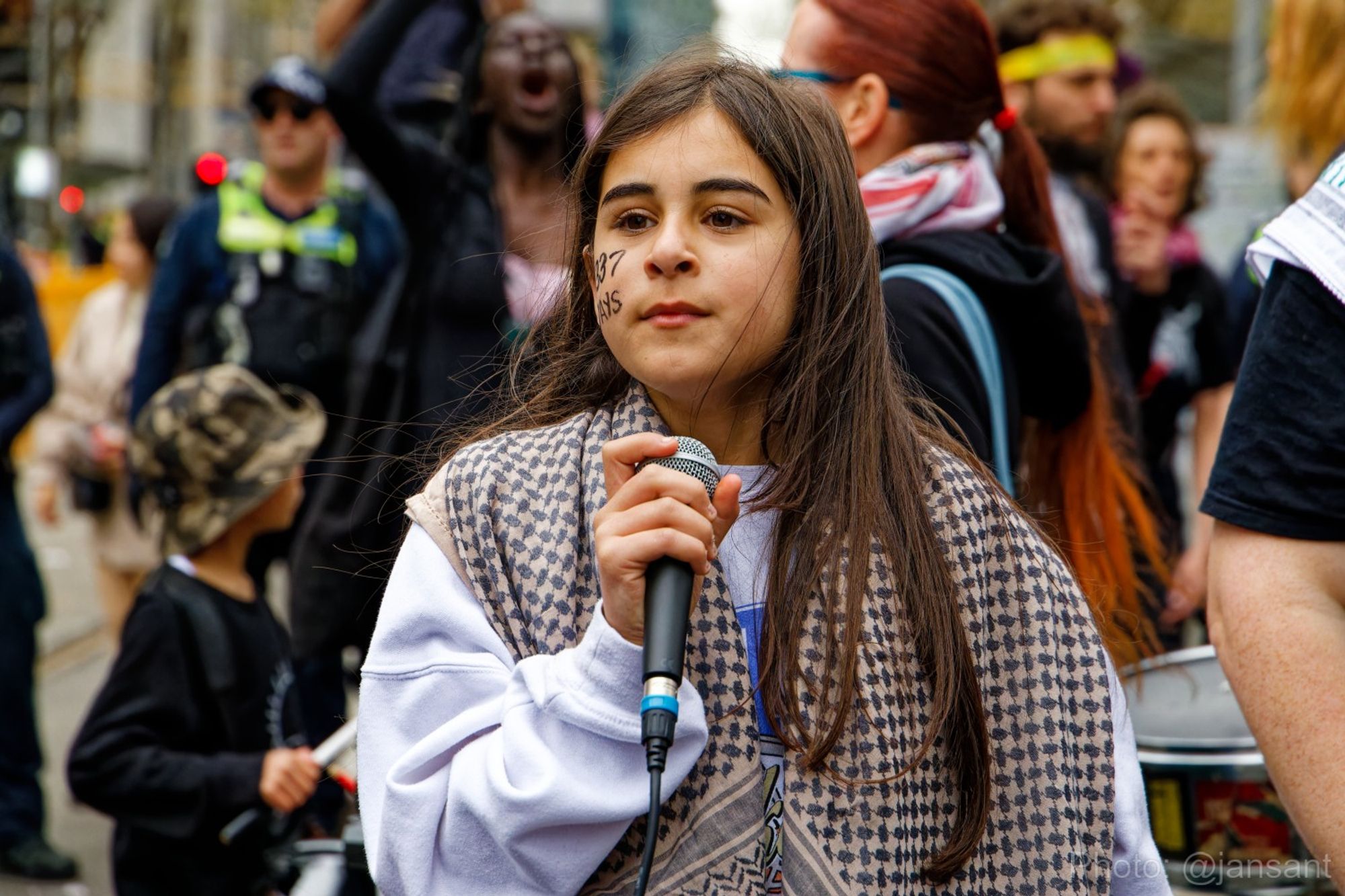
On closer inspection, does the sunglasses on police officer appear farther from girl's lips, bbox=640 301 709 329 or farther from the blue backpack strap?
girl's lips, bbox=640 301 709 329

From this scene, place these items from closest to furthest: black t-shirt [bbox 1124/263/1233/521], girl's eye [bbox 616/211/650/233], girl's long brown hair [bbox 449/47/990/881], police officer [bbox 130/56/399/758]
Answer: girl's long brown hair [bbox 449/47/990/881]
girl's eye [bbox 616/211/650/233]
black t-shirt [bbox 1124/263/1233/521]
police officer [bbox 130/56/399/758]

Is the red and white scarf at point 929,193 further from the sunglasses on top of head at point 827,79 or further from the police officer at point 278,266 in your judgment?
the police officer at point 278,266

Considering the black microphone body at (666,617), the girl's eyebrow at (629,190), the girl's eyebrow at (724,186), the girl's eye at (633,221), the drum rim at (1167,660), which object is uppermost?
the girl's eyebrow at (724,186)

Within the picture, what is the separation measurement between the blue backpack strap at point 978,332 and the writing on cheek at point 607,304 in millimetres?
812

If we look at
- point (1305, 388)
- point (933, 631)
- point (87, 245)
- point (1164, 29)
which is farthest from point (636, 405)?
point (87, 245)

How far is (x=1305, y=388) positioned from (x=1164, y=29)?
1927 cm

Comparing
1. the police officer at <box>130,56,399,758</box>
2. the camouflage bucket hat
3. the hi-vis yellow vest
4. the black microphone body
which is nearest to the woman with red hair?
the black microphone body

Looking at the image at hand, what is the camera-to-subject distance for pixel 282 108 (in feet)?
19.6

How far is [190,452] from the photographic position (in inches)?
154

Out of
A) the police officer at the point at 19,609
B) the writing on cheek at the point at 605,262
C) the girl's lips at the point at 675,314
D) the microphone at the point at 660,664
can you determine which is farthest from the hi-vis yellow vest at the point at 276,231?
the microphone at the point at 660,664

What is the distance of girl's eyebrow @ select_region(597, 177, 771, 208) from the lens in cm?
184

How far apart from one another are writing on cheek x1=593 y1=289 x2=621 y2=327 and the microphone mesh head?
0.22m

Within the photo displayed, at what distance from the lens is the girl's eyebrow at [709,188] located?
184 centimetres

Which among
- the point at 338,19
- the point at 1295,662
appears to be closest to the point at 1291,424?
the point at 1295,662
